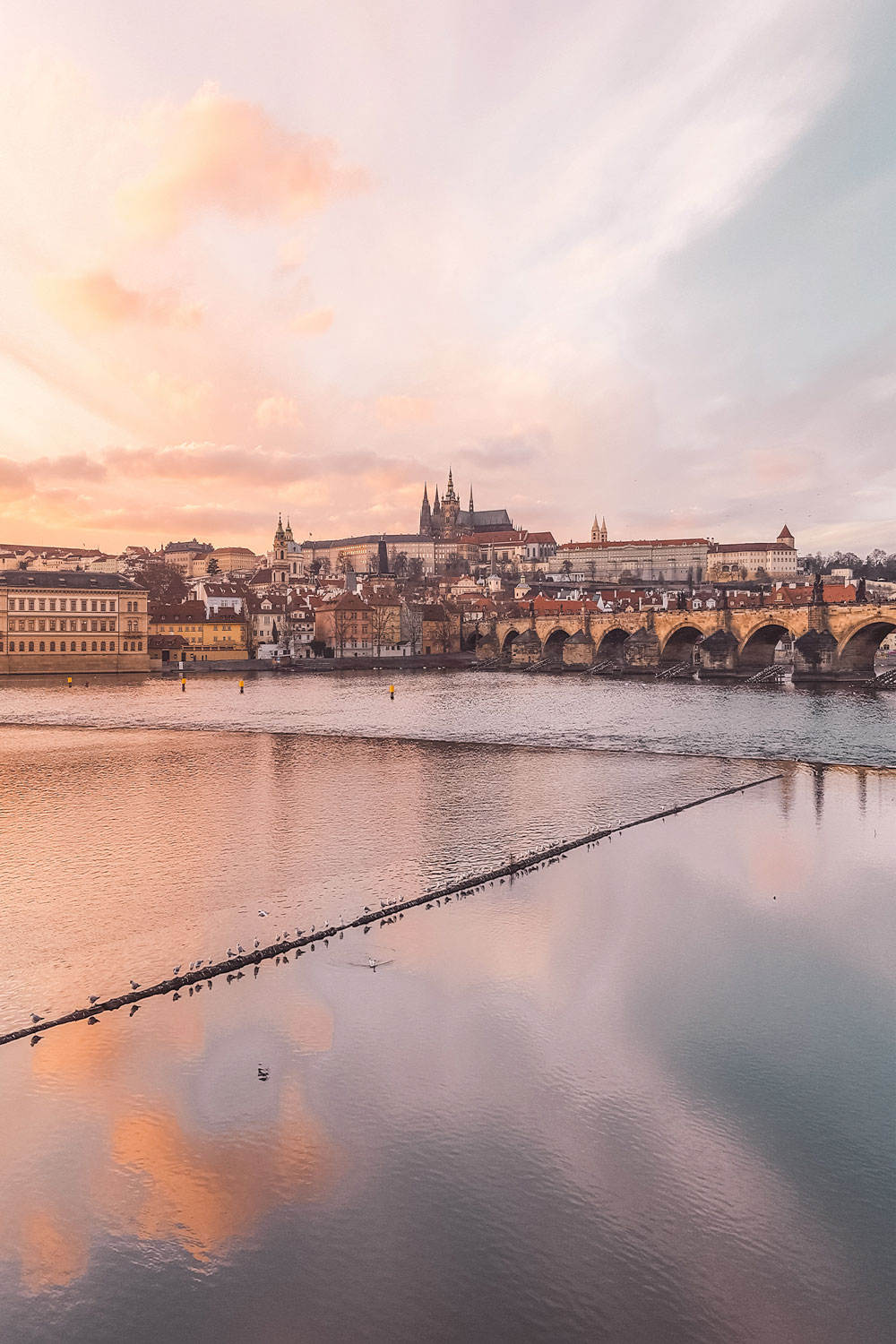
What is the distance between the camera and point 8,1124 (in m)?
6.79

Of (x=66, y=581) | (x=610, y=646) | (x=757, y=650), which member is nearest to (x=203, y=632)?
(x=66, y=581)

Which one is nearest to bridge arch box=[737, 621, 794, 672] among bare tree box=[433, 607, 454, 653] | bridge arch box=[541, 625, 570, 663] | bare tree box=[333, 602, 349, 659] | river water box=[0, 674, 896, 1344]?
bridge arch box=[541, 625, 570, 663]

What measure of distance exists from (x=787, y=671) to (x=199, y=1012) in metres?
64.6

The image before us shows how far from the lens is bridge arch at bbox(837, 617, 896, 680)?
173 feet

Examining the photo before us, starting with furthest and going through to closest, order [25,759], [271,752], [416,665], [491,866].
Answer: [416,665], [271,752], [25,759], [491,866]

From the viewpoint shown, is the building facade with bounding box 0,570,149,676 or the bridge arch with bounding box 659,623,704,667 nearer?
the bridge arch with bounding box 659,623,704,667

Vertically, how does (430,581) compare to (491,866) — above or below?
above

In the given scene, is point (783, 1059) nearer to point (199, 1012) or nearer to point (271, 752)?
point (199, 1012)

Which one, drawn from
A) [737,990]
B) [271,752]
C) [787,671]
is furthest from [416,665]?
[737,990]

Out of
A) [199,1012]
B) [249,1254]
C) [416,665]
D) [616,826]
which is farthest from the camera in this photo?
[416,665]

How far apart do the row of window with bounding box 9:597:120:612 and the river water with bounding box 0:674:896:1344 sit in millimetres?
61016

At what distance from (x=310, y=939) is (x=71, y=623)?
70275 mm

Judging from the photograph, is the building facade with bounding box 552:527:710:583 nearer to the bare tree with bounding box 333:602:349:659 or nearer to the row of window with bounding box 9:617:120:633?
the bare tree with bounding box 333:602:349:659

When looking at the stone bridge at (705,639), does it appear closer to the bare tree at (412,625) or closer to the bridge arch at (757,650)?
the bridge arch at (757,650)
